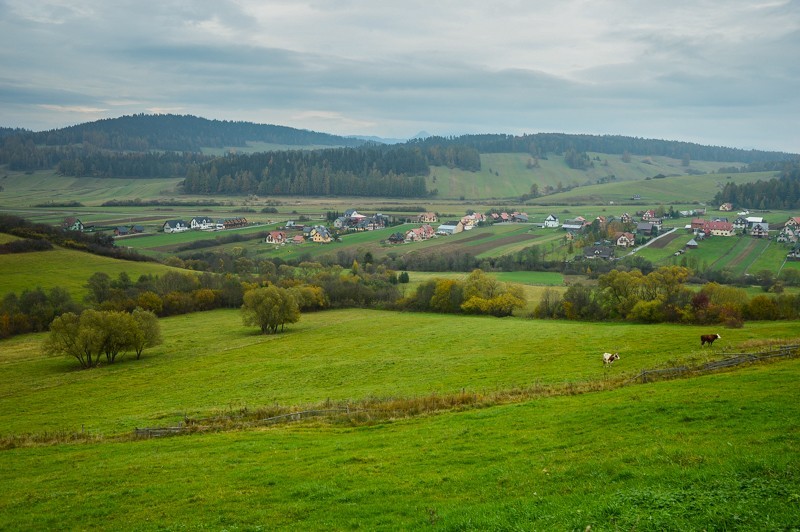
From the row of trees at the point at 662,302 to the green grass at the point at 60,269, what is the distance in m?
60.2

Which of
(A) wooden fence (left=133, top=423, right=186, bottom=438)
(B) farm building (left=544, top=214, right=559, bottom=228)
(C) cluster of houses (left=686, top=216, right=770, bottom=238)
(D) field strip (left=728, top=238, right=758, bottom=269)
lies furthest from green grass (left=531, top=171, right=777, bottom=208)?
(A) wooden fence (left=133, top=423, right=186, bottom=438)

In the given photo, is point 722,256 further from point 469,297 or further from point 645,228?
point 469,297

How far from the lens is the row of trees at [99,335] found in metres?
46.6

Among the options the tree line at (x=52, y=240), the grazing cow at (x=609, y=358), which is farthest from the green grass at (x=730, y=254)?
the tree line at (x=52, y=240)

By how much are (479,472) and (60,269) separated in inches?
3234

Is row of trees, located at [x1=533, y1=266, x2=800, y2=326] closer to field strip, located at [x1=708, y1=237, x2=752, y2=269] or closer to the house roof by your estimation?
field strip, located at [x1=708, y1=237, x2=752, y2=269]

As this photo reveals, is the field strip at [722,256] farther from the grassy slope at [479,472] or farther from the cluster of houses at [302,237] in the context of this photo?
the cluster of houses at [302,237]

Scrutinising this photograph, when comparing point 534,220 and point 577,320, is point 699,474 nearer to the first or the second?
point 577,320

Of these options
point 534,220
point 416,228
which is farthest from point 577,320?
point 534,220

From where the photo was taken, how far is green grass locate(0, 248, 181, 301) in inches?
2810

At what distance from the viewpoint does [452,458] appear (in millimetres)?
17656

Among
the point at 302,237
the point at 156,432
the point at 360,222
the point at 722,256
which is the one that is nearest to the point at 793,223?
the point at 722,256

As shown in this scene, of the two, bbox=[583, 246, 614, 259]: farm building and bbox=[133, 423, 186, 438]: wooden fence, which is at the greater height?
bbox=[583, 246, 614, 259]: farm building

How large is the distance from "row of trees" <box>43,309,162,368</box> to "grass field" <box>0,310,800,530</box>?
996cm
